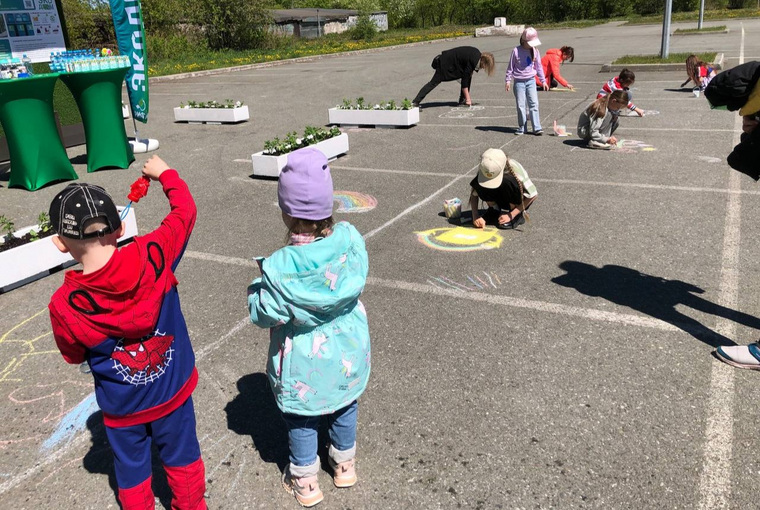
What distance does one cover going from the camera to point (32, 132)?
8477 millimetres

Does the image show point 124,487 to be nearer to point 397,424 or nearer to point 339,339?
point 339,339

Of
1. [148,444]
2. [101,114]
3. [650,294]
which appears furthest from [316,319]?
[101,114]

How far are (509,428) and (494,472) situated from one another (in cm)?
35

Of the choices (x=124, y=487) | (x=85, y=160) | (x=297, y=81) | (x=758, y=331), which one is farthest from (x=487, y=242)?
(x=297, y=81)

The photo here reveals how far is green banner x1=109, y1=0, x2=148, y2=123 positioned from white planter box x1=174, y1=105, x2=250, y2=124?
8.22 feet

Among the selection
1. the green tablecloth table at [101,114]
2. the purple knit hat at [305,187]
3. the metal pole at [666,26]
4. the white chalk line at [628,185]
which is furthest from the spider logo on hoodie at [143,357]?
the metal pole at [666,26]

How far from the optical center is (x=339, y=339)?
254 cm

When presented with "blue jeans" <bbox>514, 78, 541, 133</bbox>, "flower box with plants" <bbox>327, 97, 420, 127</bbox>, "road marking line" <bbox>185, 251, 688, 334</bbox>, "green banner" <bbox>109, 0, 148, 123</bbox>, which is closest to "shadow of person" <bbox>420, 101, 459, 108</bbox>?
"flower box with plants" <bbox>327, 97, 420, 127</bbox>

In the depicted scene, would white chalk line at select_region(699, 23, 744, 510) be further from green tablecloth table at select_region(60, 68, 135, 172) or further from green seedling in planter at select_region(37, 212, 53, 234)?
green tablecloth table at select_region(60, 68, 135, 172)

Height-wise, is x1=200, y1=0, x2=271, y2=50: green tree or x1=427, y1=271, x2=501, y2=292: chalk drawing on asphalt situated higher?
x1=200, y1=0, x2=271, y2=50: green tree

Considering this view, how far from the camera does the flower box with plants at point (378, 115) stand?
1173 cm

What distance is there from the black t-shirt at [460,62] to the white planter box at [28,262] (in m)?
10.3

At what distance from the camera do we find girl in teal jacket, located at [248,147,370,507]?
2.36 meters

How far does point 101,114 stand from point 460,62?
26.0ft
